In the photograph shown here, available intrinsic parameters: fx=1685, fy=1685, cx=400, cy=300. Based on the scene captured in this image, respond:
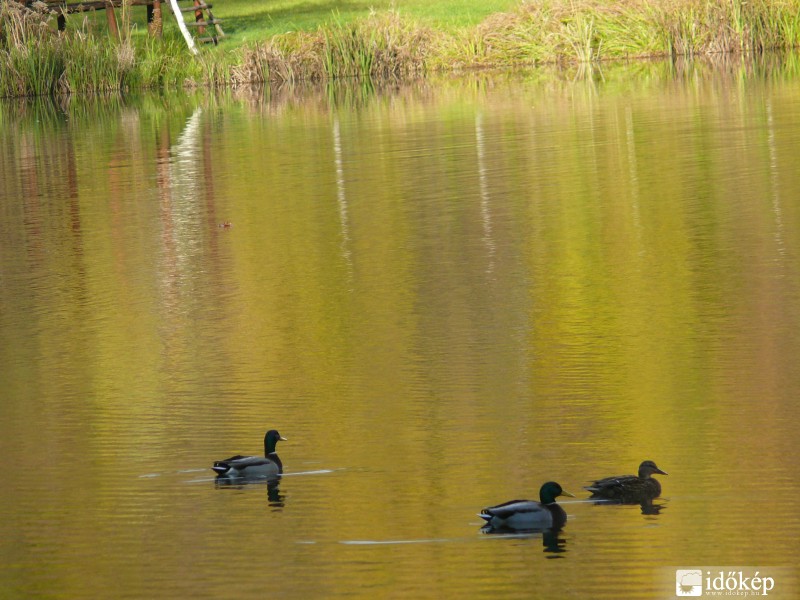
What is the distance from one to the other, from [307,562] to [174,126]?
25.0 metres

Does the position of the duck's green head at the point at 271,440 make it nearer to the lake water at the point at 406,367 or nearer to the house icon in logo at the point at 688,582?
the lake water at the point at 406,367

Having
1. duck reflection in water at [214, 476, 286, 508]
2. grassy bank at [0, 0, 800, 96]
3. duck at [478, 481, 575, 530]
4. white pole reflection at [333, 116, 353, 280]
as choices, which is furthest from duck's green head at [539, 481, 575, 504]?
grassy bank at [0, 0, 800, 96]

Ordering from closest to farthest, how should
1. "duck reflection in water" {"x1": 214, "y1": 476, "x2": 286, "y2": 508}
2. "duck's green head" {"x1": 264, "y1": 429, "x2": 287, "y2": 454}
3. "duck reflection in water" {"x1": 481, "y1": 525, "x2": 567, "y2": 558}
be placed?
1. "duck reflection in water" {"x1": 481, "y1": 525, "x2": 567, "y2": 558}
2. "duck reflection in water" {"x1": 214, "y1": 476, "x2": 286, "y2": 508}
3. "duck's green head" {"x1": 264, "y1": 429, "x2": 287, "y2": 454}

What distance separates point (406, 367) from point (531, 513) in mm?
3568

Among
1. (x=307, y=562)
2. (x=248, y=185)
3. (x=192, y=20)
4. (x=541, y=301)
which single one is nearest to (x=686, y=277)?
(x=541, y=301)

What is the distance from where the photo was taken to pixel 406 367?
11484mm

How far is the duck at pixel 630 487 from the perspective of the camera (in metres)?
8.34

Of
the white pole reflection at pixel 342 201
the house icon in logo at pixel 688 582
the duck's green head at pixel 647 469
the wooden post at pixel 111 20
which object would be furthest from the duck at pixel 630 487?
the wooden post at pixel 111 20

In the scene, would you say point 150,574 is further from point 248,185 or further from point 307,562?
point 248,185

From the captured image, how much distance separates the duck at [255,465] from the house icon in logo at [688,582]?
8.41ft

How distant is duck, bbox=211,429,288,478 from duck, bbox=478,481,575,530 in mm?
1507

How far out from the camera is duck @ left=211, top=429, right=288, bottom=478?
9070 millimetres

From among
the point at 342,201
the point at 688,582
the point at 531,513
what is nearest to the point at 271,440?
the point at 531,513

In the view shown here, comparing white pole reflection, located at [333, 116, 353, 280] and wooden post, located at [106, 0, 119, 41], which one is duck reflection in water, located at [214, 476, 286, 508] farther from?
wooden post, located at [106, 0, 119, 41]
